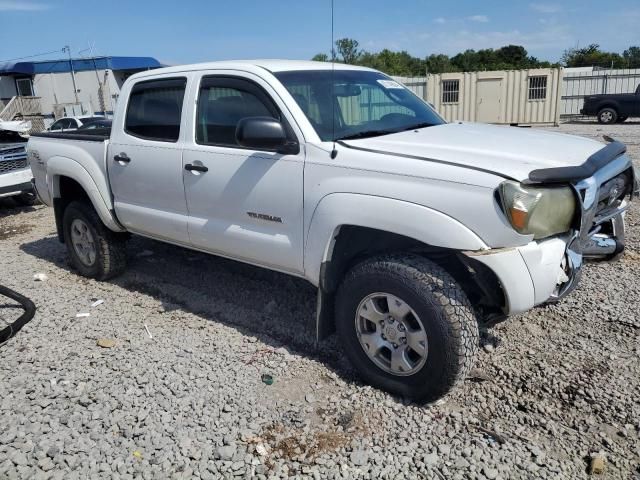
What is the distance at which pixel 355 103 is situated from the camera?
4.12 meters

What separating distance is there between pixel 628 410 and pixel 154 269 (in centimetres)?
458

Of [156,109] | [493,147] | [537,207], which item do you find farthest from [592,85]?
[537,207]

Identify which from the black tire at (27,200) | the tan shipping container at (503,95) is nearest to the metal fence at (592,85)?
the tan shipping container at (503,95)

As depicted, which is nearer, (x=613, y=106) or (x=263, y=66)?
(x=263, y=66)

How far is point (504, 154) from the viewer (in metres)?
3.03

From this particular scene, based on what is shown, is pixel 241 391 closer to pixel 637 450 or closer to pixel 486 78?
pixel 637 450

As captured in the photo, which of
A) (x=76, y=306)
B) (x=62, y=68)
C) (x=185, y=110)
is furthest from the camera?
(x=62, y=68)

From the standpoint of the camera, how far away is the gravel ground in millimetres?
2816

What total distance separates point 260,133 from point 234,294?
2.13 meters

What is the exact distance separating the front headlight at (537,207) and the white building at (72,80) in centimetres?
3484

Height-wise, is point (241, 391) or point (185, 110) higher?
point (185, 110)

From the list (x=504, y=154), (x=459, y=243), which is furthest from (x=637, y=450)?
(x=504, y=154)

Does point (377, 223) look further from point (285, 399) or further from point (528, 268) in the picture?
point (285, 399)

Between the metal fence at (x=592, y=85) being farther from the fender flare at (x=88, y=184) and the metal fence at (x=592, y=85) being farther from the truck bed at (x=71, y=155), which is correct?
the fender flare at (x=88, y=184)
